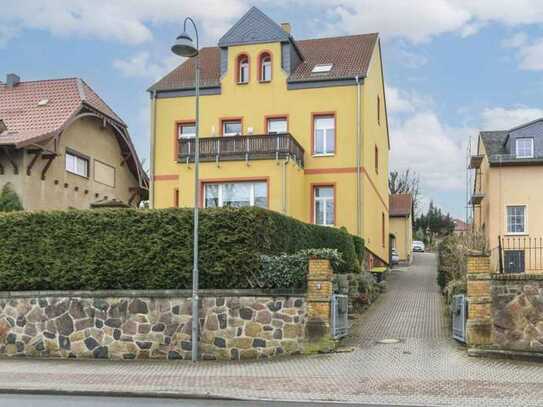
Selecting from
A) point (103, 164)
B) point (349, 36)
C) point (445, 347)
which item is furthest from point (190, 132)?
point (445, 347)

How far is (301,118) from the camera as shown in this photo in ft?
105

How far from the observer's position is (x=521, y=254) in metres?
33.0

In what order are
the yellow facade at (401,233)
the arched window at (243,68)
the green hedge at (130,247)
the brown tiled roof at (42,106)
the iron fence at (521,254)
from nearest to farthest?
the green hedge at (130,247) < the brown tiled roof at (42,106) < the iron fence at (521,254) < the arched window at (243,68) < the yellow facade at (401,233)

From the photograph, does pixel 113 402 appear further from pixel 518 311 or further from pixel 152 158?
pixel 152 158

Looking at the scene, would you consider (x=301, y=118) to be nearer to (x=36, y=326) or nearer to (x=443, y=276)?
(x=443, y=276)

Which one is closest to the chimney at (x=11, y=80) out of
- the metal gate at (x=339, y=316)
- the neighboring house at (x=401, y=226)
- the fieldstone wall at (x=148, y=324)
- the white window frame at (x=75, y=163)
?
the white window frame at (x=75, y=163)

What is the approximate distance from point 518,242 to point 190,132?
16.6 metres

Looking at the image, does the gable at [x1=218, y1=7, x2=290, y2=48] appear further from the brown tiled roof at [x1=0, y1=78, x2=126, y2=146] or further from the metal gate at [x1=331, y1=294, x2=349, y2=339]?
the metal gate at [x1=331, y1=294, x2=349, y2=339]

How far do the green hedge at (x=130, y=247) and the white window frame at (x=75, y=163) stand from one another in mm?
12835

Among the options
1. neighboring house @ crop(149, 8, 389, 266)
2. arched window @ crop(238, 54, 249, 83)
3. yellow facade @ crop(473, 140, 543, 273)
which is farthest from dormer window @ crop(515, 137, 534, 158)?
arched window @ crop(238, 54, 249, 83)

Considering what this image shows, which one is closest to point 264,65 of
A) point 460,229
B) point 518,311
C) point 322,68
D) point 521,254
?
point 322,68

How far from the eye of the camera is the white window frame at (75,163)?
30.9 metres

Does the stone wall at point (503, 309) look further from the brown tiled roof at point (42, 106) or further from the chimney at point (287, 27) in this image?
the chimney at point (287, 27)

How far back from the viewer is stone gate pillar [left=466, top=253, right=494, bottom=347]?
15703mm
